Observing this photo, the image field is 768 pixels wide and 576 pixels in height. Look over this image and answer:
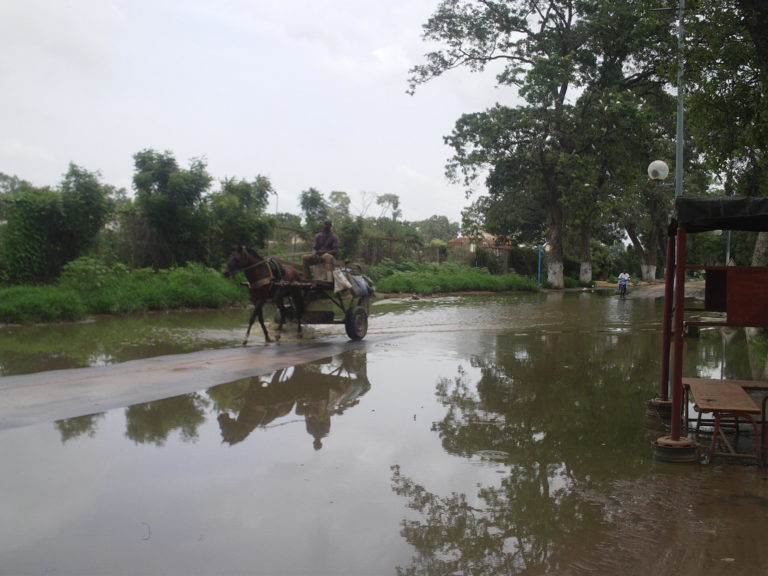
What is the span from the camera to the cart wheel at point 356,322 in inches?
561

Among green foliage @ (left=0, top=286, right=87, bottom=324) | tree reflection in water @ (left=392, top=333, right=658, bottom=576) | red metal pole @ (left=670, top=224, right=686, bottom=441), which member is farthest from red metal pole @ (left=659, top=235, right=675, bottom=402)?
green foliage @ (left=0, top=286, right=87, bottom=324)

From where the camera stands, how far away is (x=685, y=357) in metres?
13.0

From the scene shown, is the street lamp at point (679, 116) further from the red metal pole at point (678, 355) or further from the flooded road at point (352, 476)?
the flooded road at point (352, 476)

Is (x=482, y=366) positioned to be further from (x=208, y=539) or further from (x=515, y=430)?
(x=208, y=539)

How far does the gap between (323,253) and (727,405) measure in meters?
9.65

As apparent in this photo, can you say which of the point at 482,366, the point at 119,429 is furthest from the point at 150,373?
the point at 482,366

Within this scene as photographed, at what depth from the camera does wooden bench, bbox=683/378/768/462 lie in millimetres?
5965

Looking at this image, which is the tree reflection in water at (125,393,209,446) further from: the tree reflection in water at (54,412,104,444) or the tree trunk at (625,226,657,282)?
the tree trunk at (625,226,657,282)

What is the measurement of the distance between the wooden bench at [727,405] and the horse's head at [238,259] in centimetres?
868

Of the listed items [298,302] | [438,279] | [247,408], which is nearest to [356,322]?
[298,302]

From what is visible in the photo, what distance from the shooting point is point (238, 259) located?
42.4ft

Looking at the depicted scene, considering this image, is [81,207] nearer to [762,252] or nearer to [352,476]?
[352,476]

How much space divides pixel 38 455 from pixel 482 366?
749 centimetres

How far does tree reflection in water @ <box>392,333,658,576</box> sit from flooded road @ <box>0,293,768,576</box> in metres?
0.02
